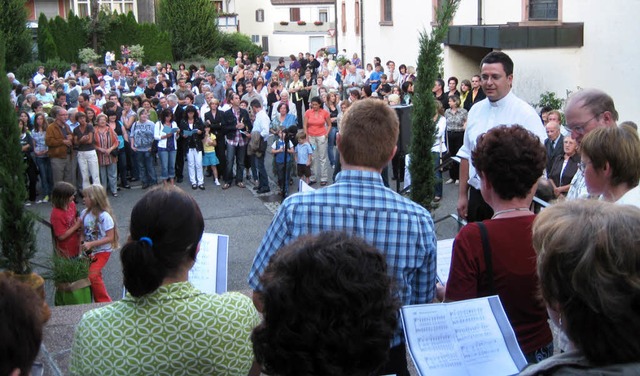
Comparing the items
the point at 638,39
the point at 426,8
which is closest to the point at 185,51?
the point at 426,8

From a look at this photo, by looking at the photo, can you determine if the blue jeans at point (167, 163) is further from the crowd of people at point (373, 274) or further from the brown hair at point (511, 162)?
the brown hair at point (511, 162)

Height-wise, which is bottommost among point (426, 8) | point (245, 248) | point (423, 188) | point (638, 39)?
point (245, 248)

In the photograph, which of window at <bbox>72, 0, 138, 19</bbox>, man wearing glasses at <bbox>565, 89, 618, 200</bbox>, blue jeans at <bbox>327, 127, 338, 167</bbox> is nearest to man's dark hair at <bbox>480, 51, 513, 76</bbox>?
man wearing glasses at <bbox>565, 89, 618, 200</bbox>

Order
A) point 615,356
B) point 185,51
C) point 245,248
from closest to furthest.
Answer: point 615,356, point 245,248, point 185,51

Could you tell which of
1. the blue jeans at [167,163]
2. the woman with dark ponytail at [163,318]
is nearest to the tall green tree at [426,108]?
the woman with dark ponytail at [163,318]

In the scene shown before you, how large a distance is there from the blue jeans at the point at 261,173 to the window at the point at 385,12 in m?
18.5

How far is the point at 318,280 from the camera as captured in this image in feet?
6.11

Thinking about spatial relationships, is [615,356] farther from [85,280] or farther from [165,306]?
[85,280]

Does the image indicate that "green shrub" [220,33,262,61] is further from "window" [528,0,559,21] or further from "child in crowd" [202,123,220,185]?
"child in crowd" [202,123,220,185]

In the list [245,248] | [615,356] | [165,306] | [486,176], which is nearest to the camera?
[615,356]

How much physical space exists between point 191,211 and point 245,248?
8607mm

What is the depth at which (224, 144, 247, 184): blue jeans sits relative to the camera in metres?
15.2

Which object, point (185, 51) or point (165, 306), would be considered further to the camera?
point (185, 51)

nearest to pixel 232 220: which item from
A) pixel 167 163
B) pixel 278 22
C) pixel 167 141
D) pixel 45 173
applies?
pixel 167 163
